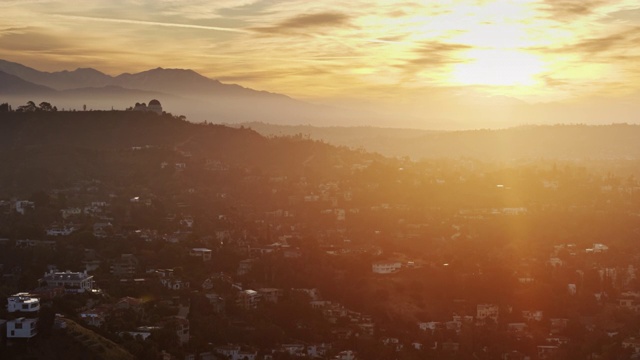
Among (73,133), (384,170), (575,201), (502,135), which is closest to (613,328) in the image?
(575,201)

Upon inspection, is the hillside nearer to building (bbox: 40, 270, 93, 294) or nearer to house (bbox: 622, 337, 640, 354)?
house (bbox: 622, 337, 640, 354)

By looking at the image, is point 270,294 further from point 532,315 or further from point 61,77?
point 61,77

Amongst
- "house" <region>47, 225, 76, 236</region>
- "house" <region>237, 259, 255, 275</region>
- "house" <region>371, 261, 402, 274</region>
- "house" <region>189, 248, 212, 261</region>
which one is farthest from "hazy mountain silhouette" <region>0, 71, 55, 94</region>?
"house" <region>371, 261, 402, 274</region>

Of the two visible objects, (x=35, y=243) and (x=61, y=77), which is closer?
(x=35, y=243)

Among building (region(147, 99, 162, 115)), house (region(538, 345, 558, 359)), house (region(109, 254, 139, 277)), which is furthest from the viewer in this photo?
building (region(147, 99, 162, 115))

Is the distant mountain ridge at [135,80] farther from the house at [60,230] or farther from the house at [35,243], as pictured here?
the house at [35,243]

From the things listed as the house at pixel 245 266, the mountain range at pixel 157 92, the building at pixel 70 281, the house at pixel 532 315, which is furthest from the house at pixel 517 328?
the mountain range at pixel 157 92

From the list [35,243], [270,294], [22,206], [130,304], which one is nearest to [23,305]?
[130,304]
